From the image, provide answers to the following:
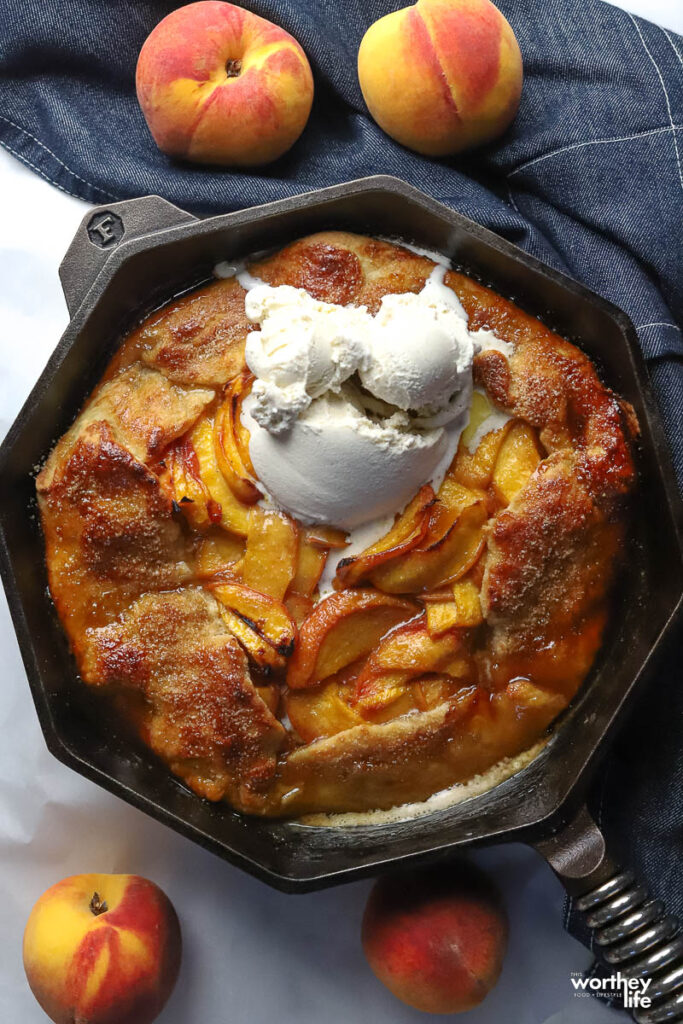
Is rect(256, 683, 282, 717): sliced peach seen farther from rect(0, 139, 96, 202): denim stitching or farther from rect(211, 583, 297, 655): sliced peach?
rect(0, 139, 96, 202): denim stitching

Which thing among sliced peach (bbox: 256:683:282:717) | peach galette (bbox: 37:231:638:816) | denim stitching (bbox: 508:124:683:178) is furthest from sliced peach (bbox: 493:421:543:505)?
denim stitching (bbox: 508:124:683:178)

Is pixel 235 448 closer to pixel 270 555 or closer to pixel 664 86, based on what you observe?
pixel 270 555

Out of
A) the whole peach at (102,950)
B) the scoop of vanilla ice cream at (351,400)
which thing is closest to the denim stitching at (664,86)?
the scoop of vanilla ice cream at (351,400)

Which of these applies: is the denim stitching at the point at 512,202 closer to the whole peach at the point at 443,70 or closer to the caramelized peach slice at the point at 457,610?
the whole peach at the point at 443,70

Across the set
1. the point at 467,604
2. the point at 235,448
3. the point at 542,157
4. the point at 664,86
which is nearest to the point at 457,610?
the point at 467,604

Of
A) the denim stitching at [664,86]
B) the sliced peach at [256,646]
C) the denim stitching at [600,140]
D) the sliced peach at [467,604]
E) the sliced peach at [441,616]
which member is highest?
the denim stitching at [664,86]

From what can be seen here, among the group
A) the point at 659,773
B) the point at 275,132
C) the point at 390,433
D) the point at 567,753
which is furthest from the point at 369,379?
the point at 659,773

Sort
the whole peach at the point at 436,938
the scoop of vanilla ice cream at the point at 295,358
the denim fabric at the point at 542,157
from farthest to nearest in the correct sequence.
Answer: the denim fabric at the point at 542,157
the whole peach at the point at 436,938
the scoop of vanilla ice cream at the point at 295,358
